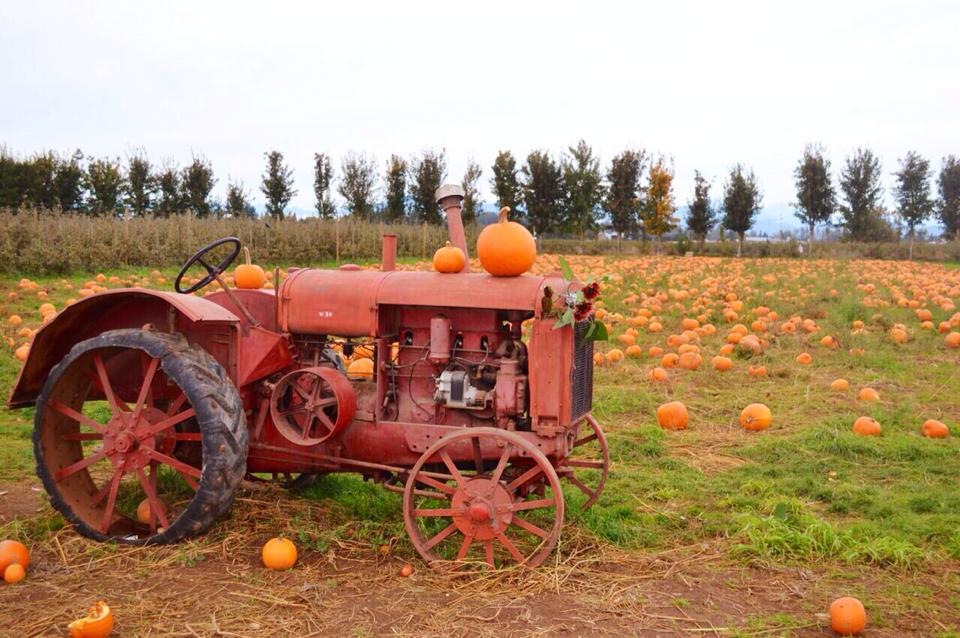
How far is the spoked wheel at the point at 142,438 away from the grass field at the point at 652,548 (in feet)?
0.71

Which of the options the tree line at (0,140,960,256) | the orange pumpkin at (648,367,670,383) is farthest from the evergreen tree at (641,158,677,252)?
the orange pumpkin at (648,367,670,383)

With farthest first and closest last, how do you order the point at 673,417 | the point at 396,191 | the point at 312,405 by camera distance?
the point at 396,191 → the point at 673,417 → the point at 312,405

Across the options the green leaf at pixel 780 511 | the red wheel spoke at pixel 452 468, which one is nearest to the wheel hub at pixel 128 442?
the red wheel spoke at pixel 452 468

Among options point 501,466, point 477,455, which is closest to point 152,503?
point 477,455

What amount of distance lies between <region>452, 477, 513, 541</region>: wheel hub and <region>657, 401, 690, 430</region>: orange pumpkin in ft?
11.9

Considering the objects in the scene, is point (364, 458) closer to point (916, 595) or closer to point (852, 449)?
point (916, 595)

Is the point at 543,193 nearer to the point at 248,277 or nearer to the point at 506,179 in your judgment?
the point at 506,179

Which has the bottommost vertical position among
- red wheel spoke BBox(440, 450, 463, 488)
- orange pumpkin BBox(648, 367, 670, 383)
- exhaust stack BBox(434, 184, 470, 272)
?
orange pumpkin BBox(648, 367, 670, 383)

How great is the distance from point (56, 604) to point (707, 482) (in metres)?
4.18

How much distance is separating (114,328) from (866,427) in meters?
6.04

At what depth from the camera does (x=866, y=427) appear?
6.93m

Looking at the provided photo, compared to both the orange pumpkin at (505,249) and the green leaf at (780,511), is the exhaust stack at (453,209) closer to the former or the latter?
the orange pumpkin at (505,249)

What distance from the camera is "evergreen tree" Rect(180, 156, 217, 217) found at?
34.7 metres

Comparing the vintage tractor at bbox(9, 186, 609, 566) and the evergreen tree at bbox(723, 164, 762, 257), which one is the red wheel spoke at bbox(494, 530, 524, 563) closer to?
the vintage tractor at bbox(9, 186, 609, 566)
